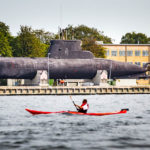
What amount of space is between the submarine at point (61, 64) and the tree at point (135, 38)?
3204 inches

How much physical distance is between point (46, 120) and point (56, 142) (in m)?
10.4

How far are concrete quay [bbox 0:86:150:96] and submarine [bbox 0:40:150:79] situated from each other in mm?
4340

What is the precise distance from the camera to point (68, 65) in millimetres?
82688

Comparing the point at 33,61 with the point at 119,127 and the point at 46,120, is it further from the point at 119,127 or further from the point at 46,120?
the point at 119,127

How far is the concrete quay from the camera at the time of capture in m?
76.2

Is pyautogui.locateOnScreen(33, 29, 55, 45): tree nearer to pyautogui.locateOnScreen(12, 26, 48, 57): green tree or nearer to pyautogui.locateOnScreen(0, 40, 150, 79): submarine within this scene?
pyautogui.locateOnScreen(12, 26, 48, 57): green tree

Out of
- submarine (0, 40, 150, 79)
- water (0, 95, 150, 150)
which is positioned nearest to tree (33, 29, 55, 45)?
submarine (0, 40, 150, 79)

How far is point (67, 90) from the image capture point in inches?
3071

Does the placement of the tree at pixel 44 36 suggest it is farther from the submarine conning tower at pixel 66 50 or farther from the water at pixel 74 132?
the water at pixel 74 132

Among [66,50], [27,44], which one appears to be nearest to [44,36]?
→ [27,44]

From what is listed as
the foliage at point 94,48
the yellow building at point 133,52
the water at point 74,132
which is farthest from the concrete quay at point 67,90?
the yellow building at point 133,52

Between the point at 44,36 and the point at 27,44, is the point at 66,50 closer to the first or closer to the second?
the point at 27,44

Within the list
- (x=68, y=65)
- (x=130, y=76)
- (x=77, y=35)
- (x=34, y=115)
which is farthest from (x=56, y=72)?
(x=77, y=35)

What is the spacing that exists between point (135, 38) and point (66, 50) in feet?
301
